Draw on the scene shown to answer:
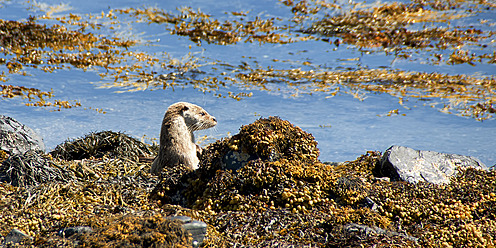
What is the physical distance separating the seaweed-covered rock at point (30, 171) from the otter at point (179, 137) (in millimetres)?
1684

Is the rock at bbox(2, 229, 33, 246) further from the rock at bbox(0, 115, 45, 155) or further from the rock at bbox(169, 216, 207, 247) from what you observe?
the rock at bbox(0, 115, 45, 155)

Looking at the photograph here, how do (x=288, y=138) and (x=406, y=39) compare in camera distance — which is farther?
(x=406, y=39)

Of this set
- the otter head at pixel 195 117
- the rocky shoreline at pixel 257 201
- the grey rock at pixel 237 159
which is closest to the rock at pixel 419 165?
the rocky shoreline at pixel 257 201

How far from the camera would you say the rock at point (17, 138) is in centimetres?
959

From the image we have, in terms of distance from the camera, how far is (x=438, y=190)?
6801 mm

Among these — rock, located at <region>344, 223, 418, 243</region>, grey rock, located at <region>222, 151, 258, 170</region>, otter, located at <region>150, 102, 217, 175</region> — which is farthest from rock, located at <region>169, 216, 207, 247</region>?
otter, located at <region>150, 102, 217, 175</region>

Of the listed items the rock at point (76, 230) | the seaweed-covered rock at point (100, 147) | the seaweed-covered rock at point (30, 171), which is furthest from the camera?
the seaweed-covered rock at point (100, 147)

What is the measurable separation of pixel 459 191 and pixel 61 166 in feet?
23.0

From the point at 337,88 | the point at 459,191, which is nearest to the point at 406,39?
the point at 337,88

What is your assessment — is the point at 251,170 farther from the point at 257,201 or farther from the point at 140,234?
the point at 140,234

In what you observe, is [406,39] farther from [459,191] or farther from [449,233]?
[449,233]

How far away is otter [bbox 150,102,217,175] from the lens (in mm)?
7754

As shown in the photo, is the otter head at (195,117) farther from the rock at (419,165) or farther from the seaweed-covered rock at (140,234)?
the seaweed-covered rock at (140,234)

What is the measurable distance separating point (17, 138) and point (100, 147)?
2.07 metres
